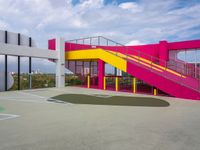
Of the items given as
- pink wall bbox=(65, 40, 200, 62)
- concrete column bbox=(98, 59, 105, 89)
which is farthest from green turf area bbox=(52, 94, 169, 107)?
pink wall bbox=(65, 40, 200, 62)

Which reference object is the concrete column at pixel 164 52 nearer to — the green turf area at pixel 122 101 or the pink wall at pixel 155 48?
the pink wall at pixel 155 48

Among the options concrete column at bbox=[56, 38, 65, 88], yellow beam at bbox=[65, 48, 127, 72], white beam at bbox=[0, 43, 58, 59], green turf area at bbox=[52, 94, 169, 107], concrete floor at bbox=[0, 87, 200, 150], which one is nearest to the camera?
concrete floor at bbox=[0, 87, 200, 150]

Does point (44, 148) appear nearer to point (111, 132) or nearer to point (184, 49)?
point (111, 132)

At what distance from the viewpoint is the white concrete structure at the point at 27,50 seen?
1609 centimetres

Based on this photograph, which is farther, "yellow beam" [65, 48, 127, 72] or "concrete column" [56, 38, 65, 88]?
"concrete column" [56, 38, 65, 88]

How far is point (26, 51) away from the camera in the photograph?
17.3 m

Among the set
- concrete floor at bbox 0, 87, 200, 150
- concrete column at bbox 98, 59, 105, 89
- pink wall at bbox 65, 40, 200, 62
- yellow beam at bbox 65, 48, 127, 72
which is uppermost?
pink wall at bbox 65, 40, 200, 62

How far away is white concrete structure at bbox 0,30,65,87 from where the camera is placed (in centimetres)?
1609

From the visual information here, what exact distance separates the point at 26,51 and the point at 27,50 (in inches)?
5.5

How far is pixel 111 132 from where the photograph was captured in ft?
17.8

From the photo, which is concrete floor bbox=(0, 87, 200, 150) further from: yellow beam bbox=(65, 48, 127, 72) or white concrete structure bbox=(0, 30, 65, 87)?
white concrete structure bbox=(0, 30, 65, 87)

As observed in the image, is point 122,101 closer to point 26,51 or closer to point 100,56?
point 100,56

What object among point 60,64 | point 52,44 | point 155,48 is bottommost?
point 60,64

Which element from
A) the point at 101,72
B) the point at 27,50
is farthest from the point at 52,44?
the point at 101,72
